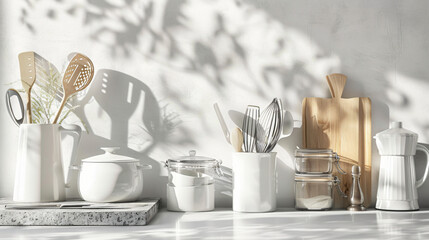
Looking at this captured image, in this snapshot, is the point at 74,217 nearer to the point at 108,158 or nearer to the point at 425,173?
the point at 108,158

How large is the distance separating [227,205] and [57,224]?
505 mm

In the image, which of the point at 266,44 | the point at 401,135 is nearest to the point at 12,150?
the point at 266,44

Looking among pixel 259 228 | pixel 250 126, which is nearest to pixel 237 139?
pixel 250 126

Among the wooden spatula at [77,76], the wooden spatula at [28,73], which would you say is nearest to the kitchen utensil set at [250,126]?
the wooden spatula at [77,76]

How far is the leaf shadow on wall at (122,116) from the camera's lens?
1547mm

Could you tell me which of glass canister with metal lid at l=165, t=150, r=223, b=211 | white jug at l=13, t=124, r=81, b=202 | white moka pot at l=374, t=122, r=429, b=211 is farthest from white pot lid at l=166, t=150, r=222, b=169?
white moka pot at l=374, t=122, r=429, b=211

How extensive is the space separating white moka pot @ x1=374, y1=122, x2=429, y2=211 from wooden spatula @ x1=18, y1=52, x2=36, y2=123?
97 cm

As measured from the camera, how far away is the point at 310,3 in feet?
5.12

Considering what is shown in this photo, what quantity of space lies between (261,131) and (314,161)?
172mm

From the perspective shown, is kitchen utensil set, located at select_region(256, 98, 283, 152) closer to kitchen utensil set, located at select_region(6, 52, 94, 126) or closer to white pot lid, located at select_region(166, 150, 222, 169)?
white pot lid, located at select_region(166, 150, 222, 169)

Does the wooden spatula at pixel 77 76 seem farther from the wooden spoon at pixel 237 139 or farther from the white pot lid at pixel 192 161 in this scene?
the wooden spoon at pixel 237 139

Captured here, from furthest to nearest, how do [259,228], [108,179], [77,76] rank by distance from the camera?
[77,76]
[108,179]
[259,228]

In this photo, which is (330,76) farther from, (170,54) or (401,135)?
(170,54)

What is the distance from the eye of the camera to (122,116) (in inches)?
60.9
